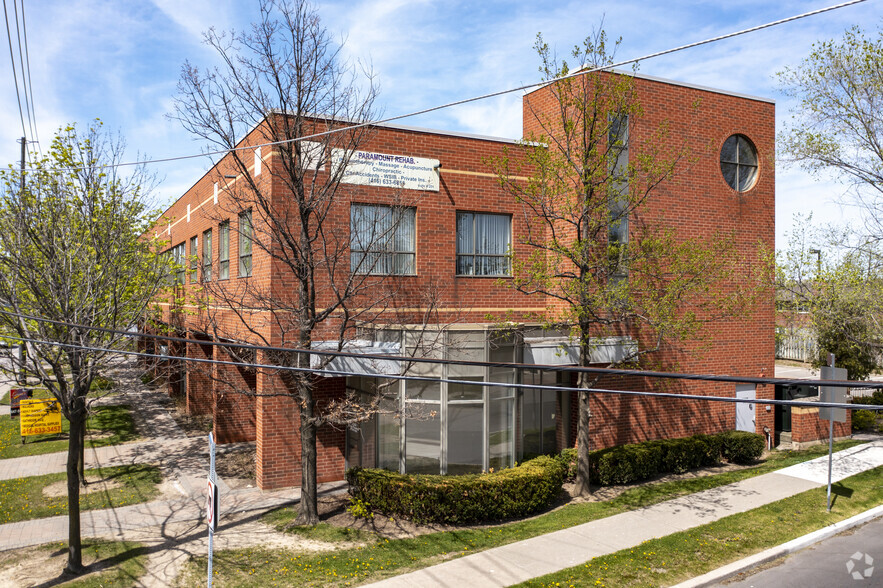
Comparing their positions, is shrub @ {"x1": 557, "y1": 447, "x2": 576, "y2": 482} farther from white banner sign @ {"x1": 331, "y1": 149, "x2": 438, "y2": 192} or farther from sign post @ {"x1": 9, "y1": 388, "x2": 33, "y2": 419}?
sign post @ {"x1": 9, "y1": 388, "x2": 33, "y2": 419}

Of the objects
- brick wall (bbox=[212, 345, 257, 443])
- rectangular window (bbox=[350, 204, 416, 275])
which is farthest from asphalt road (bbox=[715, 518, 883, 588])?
brick wall (bbox=[212, 345, 257, 443])

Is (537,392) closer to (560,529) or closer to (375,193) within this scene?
(560,529)

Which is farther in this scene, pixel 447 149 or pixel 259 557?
pixel 447 149

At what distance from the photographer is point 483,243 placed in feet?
50.8

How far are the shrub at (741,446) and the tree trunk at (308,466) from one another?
1108cm

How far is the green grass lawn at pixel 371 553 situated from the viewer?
945 cm

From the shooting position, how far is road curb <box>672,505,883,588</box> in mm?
9477

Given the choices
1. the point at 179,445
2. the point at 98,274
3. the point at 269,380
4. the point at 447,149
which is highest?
the point at 447,149

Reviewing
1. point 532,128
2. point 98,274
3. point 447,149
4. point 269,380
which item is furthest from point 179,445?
point 532,128

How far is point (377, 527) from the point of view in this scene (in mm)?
11742

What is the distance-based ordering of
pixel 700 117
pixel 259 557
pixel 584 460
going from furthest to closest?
pixel 700 117 < pixel 584 460 < pixel 259 557

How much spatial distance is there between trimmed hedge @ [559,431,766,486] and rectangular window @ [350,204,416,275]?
5891 mm

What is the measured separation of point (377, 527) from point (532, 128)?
10.8 m

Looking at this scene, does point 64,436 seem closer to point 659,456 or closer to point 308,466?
point 308,466
